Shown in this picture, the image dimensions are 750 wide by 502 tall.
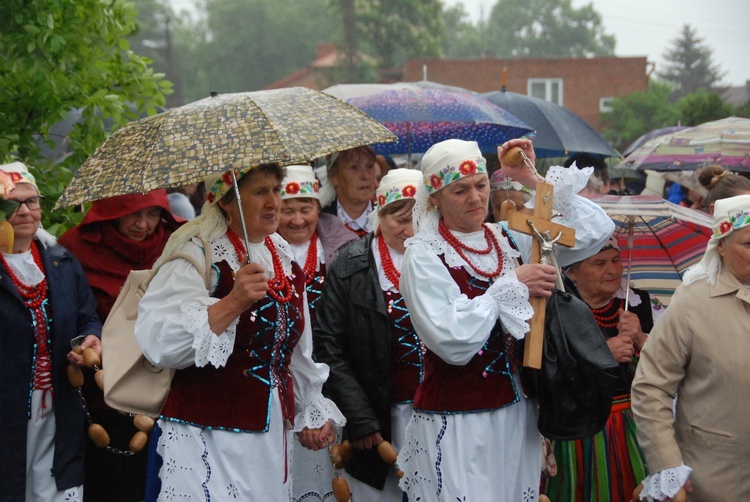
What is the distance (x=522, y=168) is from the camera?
173 inches

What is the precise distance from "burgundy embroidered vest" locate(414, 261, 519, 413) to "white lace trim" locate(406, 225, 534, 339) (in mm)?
68

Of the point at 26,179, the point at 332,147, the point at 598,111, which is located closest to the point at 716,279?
the point at 332,147

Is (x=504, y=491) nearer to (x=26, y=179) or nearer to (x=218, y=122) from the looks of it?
(x=218, y=122)

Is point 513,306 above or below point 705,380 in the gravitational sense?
above

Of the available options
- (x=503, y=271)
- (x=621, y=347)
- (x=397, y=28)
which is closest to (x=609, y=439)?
(x=621, y=347)

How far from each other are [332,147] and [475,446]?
1.41 m

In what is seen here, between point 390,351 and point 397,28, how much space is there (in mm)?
48074

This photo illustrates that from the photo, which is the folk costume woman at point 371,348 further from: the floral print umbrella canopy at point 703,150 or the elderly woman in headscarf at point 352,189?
the floral print umbrella canopy at point 703,150

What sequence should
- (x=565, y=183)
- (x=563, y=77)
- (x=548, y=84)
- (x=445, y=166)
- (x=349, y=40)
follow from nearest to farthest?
(x=445, y=166)
(x=565, y=183)
(x=349, y=40)
(x=563, y=77)
(x=548, y=84)

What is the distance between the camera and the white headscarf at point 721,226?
4387 millimetres

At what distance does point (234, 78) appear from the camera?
79500 millimetres

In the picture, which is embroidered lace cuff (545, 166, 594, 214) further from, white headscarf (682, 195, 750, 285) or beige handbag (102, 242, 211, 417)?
beige handbag (102, 242, 211, 417)

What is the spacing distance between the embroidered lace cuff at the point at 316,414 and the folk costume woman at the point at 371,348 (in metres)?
0.48

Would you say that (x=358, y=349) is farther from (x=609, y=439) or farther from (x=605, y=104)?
(x=605, y=104)
